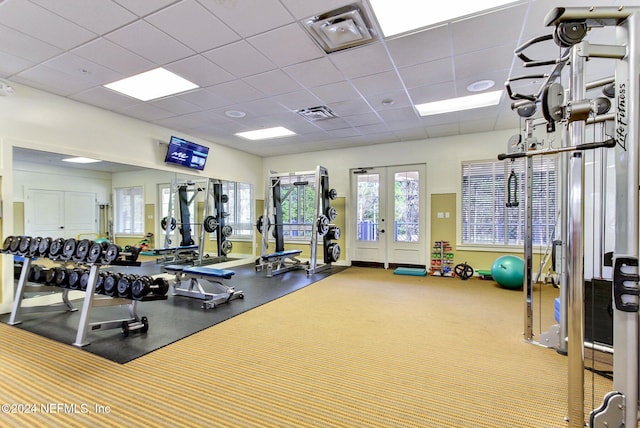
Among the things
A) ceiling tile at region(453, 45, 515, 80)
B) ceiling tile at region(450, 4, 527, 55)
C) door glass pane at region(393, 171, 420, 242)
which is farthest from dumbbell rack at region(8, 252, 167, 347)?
door glass pane at region(393, 171, 420, 242)

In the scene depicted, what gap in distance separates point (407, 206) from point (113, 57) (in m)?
5.63

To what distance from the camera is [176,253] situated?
5.92 m

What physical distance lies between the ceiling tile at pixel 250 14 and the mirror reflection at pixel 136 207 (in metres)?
3.21

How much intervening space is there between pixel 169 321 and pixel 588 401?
11.9 ft

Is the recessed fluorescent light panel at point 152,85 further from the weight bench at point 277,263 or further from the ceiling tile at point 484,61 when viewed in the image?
the weight bench at point 277,263

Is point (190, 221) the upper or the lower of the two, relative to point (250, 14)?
lower

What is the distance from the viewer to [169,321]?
3.32 m

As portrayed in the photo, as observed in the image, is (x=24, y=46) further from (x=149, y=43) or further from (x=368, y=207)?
(x=368, y=207)

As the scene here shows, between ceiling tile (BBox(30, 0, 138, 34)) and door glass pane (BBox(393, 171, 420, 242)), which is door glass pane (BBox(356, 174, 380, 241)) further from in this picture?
ceiling tile (BBox(30, 0, 138, 34))

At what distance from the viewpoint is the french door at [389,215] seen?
21.6ft

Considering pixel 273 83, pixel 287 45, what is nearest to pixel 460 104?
pixel 273 83

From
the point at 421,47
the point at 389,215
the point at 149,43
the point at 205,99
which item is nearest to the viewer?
the point at 149,43

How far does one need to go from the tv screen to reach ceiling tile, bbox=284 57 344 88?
2.97m

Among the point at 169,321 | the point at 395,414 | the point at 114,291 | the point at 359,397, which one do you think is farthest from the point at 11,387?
the point at 395,414
